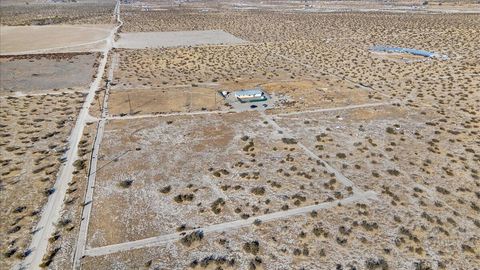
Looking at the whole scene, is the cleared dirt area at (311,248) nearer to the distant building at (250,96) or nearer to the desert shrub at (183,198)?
the desert shrub at (183,198)

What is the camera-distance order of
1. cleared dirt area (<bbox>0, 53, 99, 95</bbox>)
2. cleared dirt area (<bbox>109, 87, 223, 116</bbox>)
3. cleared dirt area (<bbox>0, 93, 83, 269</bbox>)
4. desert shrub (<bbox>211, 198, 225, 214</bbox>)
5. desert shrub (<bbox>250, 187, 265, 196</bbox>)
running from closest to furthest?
1. cleared dirt area (<bbox>0, 93, 83, 269</bbox>)
2. desert shrub (<bbox>211, 198, 225, 214</bbox>)
3. desert shrub (<bbox>250, 187, 265, 196</bbox>)
4. cleared dirt area (<bbox>109, 87, 223, 116</bbox>)
5. cleared dirt area (<bbox>0, 53, 99, 95</bbox>)

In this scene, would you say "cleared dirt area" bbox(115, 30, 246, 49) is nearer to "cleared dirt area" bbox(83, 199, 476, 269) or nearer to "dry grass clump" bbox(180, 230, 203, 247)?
"dry grass clump" bbox(180, 230, 203, 247)

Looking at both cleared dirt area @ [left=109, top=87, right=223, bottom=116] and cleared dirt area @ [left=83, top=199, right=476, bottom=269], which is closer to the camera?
cleared dirt area @ [left=83, top=199, right=476, bottom=269]

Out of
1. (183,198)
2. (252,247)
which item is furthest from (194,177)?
(252,247)

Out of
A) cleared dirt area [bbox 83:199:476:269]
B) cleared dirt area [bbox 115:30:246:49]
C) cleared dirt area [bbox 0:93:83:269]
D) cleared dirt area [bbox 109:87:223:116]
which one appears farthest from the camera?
cleared dirt area [bbox 115:30:246:49]

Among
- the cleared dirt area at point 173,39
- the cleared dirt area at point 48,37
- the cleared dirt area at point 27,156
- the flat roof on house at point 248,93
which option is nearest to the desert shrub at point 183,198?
the cleared dirt area at point 27,156

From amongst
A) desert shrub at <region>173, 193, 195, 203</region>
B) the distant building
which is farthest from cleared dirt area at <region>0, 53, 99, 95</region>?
desert shrub at <region>173, 193, 195, 203</region>
